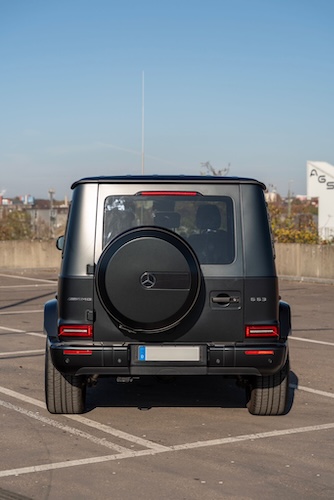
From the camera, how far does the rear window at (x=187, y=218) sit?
7.47m

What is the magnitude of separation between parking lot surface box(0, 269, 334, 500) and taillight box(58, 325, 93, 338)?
768 mm

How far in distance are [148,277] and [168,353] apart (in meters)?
0.67

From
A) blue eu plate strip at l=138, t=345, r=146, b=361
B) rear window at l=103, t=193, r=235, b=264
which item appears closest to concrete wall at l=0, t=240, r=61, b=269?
rear window at l=103, t=193, r=235, b=264

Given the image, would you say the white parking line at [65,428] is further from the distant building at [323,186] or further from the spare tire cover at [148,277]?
the distant building at [323,186]

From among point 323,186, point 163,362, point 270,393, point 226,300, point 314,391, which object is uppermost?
point 323,186

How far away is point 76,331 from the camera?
743cm

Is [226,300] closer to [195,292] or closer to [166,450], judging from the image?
[195,292]

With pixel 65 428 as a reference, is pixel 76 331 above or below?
above

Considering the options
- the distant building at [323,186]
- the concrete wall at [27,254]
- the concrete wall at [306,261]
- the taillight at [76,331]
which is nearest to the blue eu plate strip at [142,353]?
the taillight at [76,331]

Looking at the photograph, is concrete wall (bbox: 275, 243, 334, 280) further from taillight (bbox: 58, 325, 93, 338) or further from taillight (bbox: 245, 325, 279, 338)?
taillight (bbox: 58, 325, 93, 338)

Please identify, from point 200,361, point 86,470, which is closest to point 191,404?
point 200,361

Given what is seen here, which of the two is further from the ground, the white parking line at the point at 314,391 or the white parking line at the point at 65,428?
the white parking line at the point at 65,428

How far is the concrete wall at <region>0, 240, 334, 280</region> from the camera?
26.8 m

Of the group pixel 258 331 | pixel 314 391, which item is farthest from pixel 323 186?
pixel 258 331
